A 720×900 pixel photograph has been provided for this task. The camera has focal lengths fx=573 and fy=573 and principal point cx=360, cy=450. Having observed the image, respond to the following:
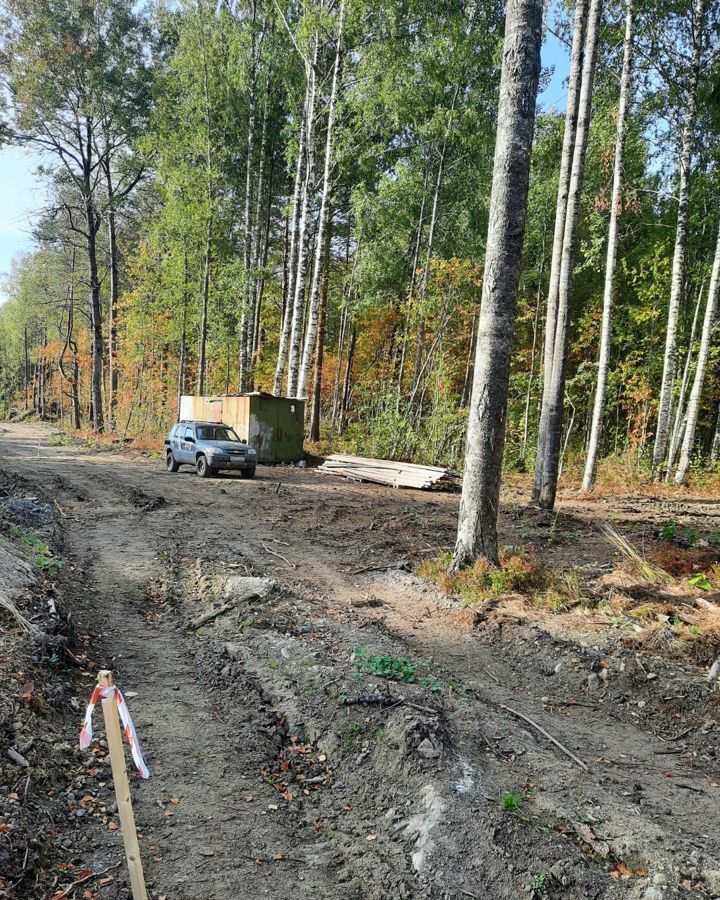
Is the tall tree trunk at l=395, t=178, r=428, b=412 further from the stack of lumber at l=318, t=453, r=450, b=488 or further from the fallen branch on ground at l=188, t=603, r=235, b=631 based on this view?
the fallen branch on ground at l=188, t=603, r=235, b=631

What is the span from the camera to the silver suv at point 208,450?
1761 cm

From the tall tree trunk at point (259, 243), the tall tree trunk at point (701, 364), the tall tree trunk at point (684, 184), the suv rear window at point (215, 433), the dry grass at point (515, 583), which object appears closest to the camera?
the dry grass at point (515, 583)

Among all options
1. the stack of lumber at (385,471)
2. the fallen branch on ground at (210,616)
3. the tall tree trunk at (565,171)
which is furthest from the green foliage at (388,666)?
the stack of lumber at (385,471)

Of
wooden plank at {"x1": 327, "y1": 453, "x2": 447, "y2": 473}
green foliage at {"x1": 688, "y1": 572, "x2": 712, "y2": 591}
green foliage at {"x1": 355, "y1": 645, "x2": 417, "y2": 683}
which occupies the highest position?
green foliage at {"x1": 688, "y1": 572, "x2": 712, "y2": 591}

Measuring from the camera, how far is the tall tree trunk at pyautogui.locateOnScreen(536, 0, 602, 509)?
11.9 metres

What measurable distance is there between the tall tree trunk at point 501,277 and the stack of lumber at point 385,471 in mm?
9046

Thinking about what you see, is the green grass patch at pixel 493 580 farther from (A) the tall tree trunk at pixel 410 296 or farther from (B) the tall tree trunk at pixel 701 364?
(A) the tall tree trunk at pixel 410 296

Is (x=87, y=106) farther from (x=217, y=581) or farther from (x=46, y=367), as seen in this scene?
(x=46, y=367)

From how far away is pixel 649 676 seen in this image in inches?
217

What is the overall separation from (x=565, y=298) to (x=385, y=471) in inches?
329

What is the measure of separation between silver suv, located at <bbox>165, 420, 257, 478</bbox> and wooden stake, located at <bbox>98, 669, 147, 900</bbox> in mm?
15590

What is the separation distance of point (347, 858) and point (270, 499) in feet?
36.6

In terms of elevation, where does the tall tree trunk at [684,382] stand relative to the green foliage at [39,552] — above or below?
above

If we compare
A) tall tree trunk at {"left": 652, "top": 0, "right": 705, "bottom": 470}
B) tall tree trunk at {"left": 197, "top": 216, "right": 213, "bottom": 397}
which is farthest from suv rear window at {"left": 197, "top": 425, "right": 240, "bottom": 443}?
tall tree trunk at {"left": 652, "top": 0, "right": 705, "bottom": 470}
